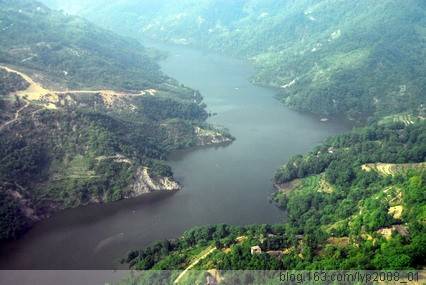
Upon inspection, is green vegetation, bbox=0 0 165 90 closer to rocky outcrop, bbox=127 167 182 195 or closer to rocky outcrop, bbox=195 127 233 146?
rocky outcrop, bbox=195 127 233 146

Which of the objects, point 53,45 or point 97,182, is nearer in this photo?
point 97,182

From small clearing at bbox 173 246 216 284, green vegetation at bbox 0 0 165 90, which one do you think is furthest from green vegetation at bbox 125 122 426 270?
green vegetation at bbox 0 0 165 90

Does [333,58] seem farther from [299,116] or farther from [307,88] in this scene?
[299,116]

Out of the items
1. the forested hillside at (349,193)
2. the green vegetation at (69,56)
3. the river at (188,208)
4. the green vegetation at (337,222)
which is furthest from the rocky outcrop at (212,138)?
the green vegetation at (69,56)

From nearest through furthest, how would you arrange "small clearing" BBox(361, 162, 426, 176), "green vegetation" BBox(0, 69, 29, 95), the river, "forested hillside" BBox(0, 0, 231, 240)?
the river → "small clearing" BBox(361, 162, 426, 176) → "forested hillside" BBox(0, 0, 231, 240) → "green vegetation" BBox(0, 69, 29, 95)

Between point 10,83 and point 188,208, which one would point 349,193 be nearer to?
point 188,208

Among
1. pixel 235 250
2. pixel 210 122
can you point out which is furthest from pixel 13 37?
pixel 235 250
